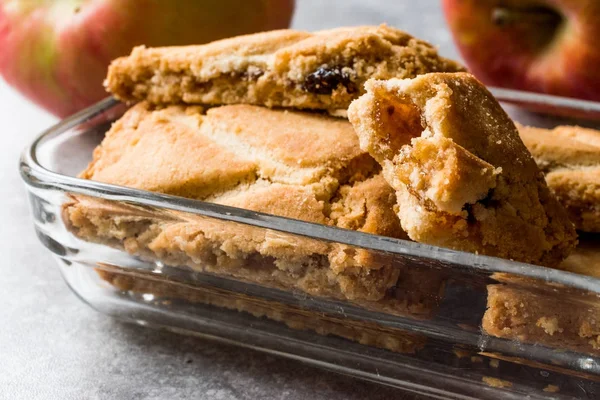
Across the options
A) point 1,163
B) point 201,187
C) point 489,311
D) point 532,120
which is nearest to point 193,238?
point 201,187

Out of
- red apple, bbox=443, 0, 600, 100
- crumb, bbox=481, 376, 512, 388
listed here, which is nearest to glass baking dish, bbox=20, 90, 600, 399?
crumb, bbox=481, 376, 512, 388

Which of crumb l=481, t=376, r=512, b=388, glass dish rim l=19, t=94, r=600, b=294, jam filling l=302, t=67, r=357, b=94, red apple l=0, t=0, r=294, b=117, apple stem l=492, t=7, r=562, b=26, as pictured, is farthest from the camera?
apple stem l=492, t=7, r=562, b=26

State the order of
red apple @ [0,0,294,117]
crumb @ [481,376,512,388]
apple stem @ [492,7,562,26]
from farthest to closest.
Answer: apple stem @ [492,7,562,26] → red apple @ [0,0,294,117] → crumb @ [481,376,512,388]

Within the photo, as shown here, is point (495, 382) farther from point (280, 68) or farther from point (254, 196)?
point (280, 68)

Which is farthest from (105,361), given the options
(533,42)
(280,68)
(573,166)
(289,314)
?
(533,42)

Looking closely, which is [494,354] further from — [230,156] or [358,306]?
[230,156]

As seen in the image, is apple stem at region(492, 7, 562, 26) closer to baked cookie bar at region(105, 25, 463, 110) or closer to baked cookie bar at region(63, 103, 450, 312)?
baked cookie bar at region(105, 25, 463, 110)
